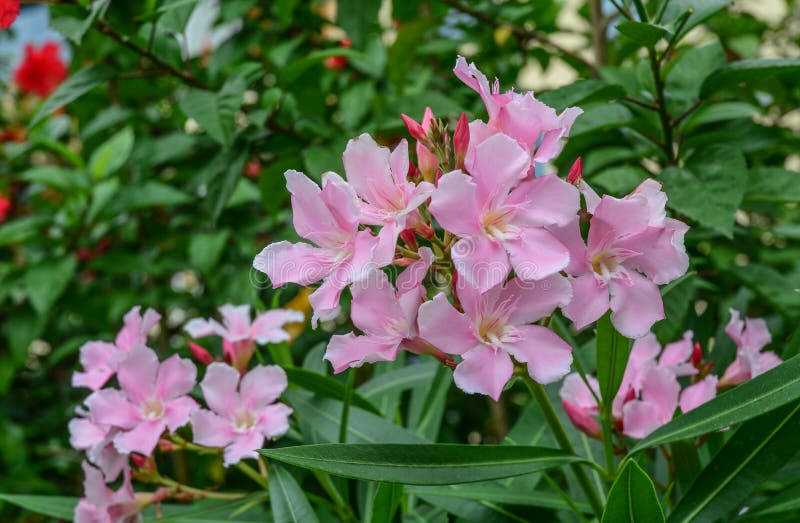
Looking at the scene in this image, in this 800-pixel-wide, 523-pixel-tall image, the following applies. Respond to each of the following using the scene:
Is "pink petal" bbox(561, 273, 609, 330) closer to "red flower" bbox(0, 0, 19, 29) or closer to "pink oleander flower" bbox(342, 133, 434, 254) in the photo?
"pink oleander flower" bbox(342, 133, 434, 254)

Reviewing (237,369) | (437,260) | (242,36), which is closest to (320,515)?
(237,369)

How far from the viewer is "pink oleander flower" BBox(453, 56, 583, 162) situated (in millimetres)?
620

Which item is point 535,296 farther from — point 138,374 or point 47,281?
point 47,281

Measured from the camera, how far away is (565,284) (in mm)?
588

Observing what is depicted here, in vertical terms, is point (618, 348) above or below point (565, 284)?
below

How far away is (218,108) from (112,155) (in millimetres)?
569

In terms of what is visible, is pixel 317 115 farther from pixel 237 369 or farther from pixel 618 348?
pixel 618 348

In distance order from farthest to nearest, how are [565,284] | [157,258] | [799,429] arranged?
[157,258], [799,429], [565,284]

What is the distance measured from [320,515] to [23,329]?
1.11 m

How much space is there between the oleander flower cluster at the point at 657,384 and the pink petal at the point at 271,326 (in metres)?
0.33

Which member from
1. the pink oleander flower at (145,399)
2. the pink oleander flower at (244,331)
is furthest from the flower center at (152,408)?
the pink oleander flower at (244,331)

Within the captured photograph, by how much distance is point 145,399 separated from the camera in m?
0.85

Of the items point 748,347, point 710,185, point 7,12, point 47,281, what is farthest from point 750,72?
point 47,281

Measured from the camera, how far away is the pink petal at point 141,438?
0.81m
